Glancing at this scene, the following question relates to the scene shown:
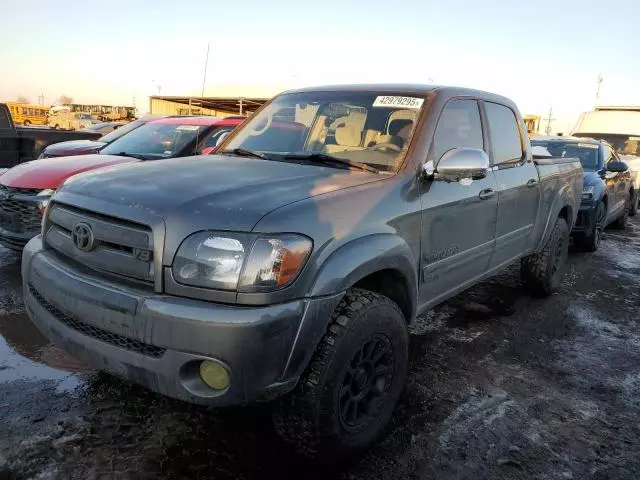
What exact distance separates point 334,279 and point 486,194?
1.73m

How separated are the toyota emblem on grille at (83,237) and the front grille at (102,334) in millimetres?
312

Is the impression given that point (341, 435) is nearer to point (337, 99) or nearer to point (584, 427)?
point (584, 427)

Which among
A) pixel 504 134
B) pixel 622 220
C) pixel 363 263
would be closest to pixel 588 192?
pixel 622 220

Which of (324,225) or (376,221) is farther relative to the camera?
(376,221)

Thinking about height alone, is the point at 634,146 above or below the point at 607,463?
above

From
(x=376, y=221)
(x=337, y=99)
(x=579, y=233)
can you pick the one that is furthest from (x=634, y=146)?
(x=376, y=221)

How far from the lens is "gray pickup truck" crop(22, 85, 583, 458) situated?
2066 mm

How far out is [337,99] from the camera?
11.6 ft

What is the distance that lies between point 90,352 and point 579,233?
7003 millimetres

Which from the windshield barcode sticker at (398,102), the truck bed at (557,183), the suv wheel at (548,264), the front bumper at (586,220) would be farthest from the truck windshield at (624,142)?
the windshield barcode sticker at (398,102)

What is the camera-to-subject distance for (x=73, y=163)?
5297 mm

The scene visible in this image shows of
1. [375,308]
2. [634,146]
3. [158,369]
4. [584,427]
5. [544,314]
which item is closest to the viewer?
[158,369]

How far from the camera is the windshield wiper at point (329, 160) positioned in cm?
293

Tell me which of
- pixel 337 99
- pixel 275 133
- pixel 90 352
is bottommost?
pixel 90 352
